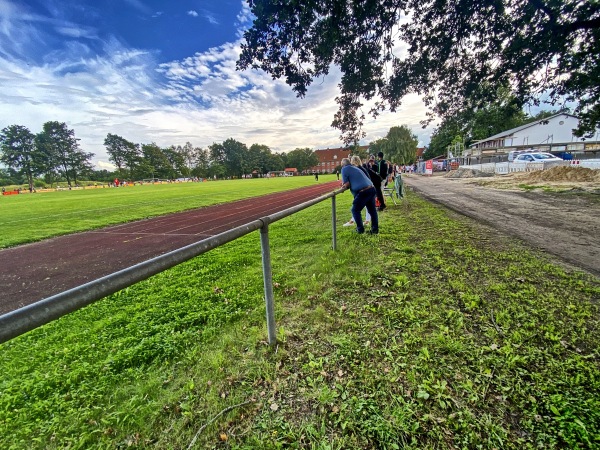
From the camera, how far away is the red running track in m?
4.88

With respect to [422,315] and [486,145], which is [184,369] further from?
[486,145]

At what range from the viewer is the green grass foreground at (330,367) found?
1730 millimetres

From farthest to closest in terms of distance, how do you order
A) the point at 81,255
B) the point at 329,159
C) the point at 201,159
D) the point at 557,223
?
the point at 329,159, the point at 201,159, the point at 557,223, the point at 81,255

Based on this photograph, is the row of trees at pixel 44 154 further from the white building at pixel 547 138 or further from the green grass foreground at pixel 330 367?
the white building at pixel 547 138

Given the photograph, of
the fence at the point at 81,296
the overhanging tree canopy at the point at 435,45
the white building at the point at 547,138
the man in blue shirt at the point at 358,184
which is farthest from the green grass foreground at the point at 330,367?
the white building at the point at 547,138

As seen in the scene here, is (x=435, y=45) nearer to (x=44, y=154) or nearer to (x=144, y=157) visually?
(x=44, y=154)

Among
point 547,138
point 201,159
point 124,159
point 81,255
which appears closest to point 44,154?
point 124,159

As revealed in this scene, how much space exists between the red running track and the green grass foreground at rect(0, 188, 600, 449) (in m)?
1.90

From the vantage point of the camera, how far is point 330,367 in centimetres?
229

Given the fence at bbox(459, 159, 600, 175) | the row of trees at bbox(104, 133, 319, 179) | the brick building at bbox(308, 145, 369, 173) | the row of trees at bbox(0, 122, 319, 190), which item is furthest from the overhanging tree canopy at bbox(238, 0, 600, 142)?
the brick building at bbox(308, 145, 369, 173)

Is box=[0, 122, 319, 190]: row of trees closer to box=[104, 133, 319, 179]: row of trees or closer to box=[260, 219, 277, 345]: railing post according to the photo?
box=[104, 133, 319, 179]: row of trees

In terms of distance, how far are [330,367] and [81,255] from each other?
7.42 m

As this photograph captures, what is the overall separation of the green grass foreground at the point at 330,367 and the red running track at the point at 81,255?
1897 millimetres

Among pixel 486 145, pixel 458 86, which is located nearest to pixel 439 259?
pixel 458 86
